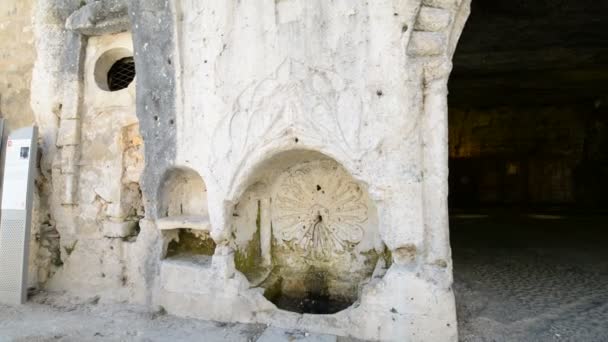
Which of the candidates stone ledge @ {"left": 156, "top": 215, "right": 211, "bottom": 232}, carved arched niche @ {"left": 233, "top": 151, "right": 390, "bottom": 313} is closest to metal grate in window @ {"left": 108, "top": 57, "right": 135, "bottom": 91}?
stone ledge @ {"left": 156, "top": 215, "right": 211, "bottom": 232}

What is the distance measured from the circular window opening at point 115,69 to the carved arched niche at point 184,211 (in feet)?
4.87

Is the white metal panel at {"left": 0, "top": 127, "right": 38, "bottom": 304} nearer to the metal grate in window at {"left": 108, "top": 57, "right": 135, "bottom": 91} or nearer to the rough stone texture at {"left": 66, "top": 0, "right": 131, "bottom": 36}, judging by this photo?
the metal grate in window at {"left": 108, "top": 57, "right": 135, "bottom": 91}

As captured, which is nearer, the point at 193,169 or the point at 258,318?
the point at 258,318

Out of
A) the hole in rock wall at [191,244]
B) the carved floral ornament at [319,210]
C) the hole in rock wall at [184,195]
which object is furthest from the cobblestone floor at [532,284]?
the hole in rock wall at [184,195]

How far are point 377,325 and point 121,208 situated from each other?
9.12ft

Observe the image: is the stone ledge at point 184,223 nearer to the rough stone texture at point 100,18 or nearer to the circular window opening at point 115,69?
the circular window opening at point 115,69

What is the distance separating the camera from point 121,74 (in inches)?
172

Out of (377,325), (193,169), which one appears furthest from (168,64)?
(377,325)

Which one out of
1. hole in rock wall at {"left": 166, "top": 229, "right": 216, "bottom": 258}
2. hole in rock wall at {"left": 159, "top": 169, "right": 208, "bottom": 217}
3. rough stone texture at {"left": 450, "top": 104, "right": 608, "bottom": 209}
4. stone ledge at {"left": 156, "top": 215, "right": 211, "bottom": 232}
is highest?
rough stone texture at {"left": 450, "top": 104, "right": 608, "bottom": 209}

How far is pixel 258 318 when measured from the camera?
310 cm

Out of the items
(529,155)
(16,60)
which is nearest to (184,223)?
(16,60)

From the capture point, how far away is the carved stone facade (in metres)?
2.69

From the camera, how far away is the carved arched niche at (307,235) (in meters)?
3.38

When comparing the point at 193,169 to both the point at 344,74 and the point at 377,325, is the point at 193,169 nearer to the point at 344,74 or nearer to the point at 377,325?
the point at 344,74
